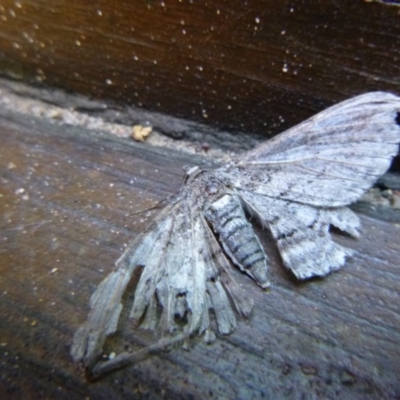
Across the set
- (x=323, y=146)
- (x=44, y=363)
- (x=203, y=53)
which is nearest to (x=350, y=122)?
(x=323, y=146)

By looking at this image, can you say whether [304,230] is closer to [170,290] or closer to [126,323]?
[170,290]

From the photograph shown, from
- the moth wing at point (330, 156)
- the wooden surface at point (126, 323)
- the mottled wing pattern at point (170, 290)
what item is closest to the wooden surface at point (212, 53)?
the moth wing at point (330, 156)

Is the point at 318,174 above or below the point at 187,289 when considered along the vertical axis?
above

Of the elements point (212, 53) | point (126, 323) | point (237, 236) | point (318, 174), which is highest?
point (212, 53)

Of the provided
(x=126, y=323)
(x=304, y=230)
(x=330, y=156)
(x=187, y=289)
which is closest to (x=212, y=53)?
(x=330, y=156)

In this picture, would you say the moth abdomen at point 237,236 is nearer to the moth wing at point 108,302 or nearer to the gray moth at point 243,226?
the gray moth at point 243,226

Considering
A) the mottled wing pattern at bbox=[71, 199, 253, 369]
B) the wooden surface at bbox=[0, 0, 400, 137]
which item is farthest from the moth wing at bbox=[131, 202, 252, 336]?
the wooden surface at bbox=[0, 0, 400, 137]

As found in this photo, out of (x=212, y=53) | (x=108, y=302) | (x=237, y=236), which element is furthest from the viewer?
(x=212, y=53)

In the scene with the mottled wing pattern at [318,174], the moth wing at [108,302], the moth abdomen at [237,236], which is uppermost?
the mottled wing pattern at [318,174]
